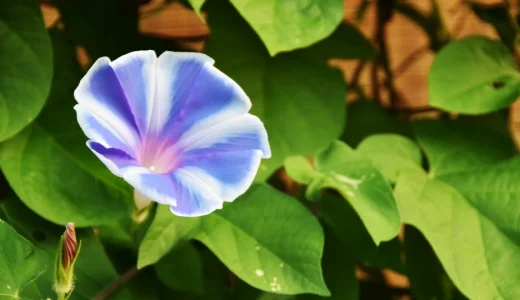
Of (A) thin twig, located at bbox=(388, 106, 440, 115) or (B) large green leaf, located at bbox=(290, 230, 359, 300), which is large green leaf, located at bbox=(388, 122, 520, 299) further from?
(A) thin twig, located at bbox=(388, 106, 440, 115)

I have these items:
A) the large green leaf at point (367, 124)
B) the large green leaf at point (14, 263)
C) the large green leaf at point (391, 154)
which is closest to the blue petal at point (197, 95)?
the large green leaf at point (14, 263)

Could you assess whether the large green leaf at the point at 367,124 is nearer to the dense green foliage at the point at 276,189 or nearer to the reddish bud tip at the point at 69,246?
the dense green foliage at the point at 276,189

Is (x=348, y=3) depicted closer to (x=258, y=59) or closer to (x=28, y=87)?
(x=258, y=59)

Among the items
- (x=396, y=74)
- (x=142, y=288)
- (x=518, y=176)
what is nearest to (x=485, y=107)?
(x=518, y=176)

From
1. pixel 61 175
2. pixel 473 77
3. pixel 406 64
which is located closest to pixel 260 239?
pixel 61 175

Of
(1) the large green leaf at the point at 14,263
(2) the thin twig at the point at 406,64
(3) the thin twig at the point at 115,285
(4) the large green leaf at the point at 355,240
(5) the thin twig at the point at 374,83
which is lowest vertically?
(2) the thin twig at the point at 406,64

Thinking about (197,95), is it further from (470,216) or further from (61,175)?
(470,216)
